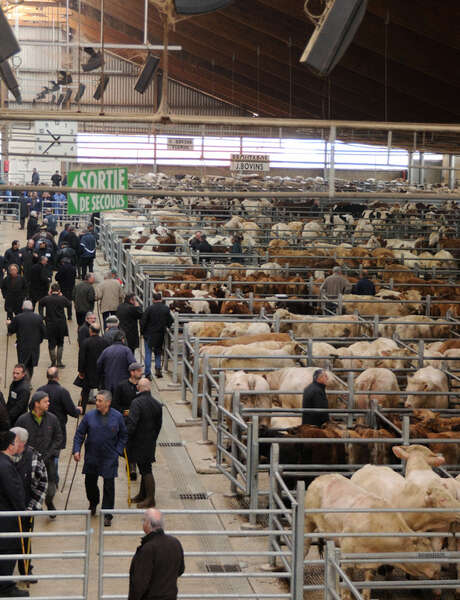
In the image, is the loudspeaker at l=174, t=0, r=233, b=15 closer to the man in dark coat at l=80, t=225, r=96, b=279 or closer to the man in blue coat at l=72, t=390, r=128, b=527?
the man in blue coat at l=72, t=390, r=128, b=527

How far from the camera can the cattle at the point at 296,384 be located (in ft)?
42.2

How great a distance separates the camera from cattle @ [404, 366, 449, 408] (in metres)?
12.9

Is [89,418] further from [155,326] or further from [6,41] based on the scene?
[155,326]

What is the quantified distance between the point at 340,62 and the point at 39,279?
13291mm

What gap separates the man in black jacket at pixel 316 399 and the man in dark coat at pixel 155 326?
17.4ft

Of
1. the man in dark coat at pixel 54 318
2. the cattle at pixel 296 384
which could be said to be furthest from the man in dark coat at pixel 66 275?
the cattle at pixel 296 384

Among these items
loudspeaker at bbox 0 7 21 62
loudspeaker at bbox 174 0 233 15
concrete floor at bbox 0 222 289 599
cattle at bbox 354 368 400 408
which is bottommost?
concrete floor at bbox 0 222 289 599

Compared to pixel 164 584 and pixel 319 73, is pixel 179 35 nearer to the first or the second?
pixel 319 73

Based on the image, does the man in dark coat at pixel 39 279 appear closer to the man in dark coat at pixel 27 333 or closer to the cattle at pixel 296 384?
the man in dark coat at pixel 27 333

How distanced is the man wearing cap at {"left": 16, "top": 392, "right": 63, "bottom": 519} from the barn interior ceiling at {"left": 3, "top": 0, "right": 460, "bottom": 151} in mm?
10553

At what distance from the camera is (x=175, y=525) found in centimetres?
1042

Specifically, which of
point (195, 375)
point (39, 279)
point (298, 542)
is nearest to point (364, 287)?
point (39, 279)

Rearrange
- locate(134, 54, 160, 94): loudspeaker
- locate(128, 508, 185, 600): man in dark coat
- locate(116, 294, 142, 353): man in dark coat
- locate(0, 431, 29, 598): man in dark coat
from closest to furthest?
1. locate(128, 508, 185, 600): man in dark coat
2. locate(0, 431, 29, 598): man in dark coat
3. locate(116, 294, 142, 353): man in dark coat
4. locate(134, 54, 160, 94): loudspeaker

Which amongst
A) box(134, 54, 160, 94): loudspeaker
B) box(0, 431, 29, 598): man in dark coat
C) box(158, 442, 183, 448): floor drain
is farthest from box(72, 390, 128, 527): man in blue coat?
box(134, 54, 160, 94): loudspeaker
